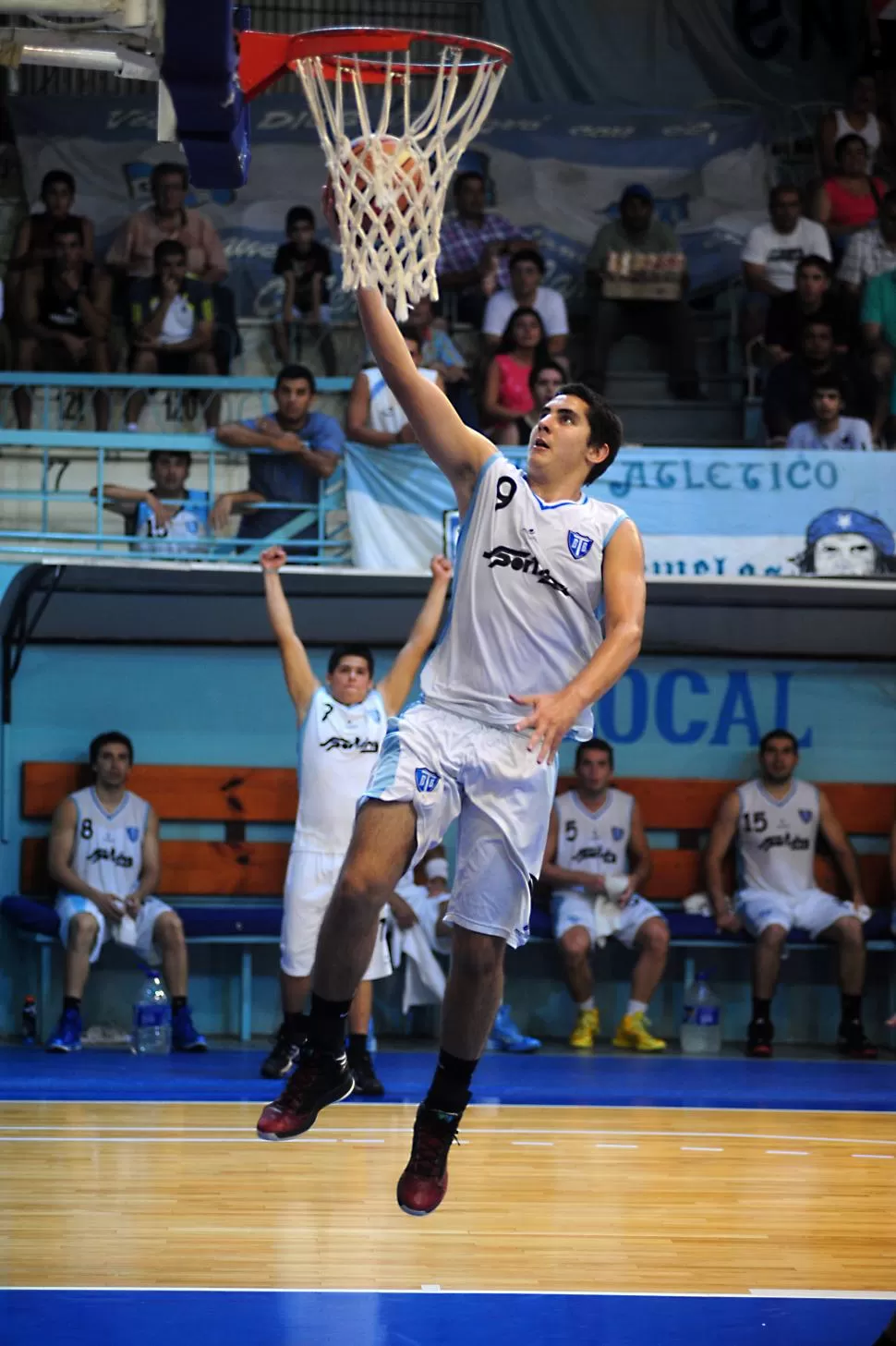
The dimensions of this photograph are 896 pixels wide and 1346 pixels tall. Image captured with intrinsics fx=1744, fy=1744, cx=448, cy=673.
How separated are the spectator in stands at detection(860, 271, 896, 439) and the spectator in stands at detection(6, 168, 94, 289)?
5580 mm

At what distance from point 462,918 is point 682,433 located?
339 inches

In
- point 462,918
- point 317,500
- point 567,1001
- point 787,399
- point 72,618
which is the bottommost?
point 567,1001

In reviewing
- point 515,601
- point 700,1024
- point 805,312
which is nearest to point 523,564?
point 515,601

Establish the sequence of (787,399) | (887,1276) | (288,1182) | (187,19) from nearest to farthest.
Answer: (187,19) < (887,1276) < (288,1182) < (787,399)

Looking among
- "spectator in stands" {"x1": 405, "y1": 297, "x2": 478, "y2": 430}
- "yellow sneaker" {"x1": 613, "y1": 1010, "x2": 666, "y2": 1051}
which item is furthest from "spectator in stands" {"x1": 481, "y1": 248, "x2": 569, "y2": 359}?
"yellow sneaker" {"x1": 613, "y1": 1010, "x2": 666, "y2": 1051}

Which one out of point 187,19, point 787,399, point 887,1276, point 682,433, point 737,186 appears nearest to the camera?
point 187,19

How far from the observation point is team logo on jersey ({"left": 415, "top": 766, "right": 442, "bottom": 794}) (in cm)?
487

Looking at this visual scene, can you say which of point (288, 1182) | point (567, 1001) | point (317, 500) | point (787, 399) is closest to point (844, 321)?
point (787, 399)

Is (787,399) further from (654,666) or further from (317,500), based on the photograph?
(317,500)

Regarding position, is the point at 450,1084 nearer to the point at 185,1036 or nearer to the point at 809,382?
the point at 185,1036

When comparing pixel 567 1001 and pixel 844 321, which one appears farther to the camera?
pixel 844 321

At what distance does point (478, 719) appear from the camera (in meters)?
5.02

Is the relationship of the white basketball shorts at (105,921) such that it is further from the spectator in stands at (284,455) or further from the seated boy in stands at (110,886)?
the spectator in stands at (284,455)

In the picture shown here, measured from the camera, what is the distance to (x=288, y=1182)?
721cm
